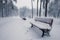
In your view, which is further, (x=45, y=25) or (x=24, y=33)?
(x=24, y=33)

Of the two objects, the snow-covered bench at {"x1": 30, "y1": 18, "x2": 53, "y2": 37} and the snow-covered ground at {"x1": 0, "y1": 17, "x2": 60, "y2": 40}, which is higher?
the snow-covered bench at {"x1": 30, "y1": 18, "x2": 53, "y2": 37}

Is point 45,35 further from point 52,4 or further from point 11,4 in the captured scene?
point 11,4

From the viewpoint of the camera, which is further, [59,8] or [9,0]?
[9,0]

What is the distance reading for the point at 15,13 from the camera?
6644 centimetres

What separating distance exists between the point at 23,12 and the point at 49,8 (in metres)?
67.0

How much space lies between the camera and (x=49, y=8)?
4312 cm

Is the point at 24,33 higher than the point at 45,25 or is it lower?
lower

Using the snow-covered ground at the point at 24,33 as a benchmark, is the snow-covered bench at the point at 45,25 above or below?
above

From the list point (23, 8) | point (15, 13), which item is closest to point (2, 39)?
point (15, 13)

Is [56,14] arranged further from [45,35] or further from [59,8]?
[45,35]

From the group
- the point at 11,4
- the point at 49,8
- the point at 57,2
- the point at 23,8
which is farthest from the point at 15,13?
the point at 23,8

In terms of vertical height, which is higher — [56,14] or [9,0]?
[9,0]

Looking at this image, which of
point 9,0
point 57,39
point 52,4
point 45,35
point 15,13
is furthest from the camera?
point 15,13

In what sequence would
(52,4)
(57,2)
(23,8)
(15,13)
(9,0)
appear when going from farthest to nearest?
1. (23,8)
2. (15,13)
3. (9,0)
4. (52,4)
5. (57,2)
